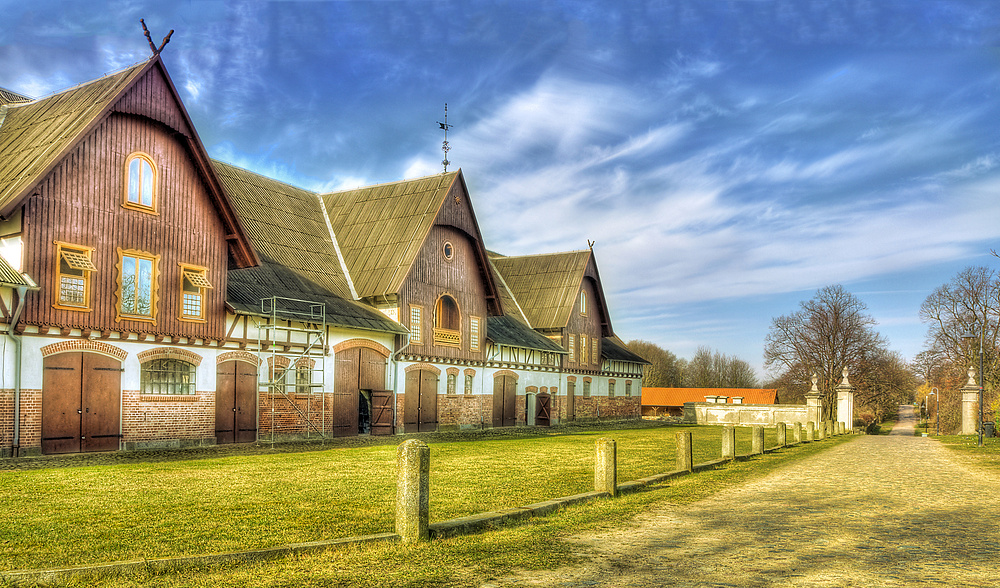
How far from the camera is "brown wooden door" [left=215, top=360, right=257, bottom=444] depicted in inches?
885

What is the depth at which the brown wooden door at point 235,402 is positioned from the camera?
22.5 metres

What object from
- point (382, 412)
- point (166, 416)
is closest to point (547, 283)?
point (382, 412)

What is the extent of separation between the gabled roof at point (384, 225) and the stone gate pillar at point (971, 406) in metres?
26.8

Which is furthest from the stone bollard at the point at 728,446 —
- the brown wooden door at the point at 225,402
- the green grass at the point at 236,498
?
the brown wooden door at the point at 225,402

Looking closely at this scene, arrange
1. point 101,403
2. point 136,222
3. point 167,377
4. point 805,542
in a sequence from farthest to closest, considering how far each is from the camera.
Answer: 1. point 167,377
2. point 136,222
3. point 101,403
4. point 805,542

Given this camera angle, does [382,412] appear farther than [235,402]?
Yes

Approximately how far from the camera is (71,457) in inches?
703

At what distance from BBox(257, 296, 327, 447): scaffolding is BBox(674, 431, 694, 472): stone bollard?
1302cm

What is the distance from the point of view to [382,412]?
92.7 feet

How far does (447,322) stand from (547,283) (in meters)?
13.3

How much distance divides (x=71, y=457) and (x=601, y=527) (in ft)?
46.1

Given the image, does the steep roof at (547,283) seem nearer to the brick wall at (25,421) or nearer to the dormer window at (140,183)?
the dormer window at (140,183)

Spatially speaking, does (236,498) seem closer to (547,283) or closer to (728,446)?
(728,446)

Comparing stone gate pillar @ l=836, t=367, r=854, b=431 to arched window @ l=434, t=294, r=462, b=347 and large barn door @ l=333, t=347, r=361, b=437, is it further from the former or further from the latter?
large barn door @ l=333, t=347, r=361, b=437
